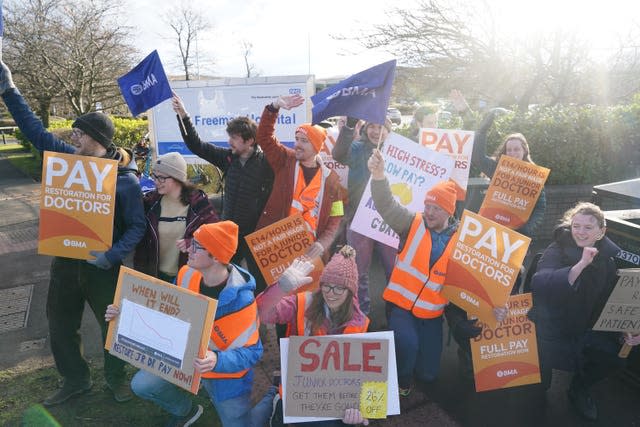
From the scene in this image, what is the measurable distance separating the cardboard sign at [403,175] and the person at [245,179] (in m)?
0.90

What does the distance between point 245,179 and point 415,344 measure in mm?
1960

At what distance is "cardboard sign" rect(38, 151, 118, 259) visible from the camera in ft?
10.5

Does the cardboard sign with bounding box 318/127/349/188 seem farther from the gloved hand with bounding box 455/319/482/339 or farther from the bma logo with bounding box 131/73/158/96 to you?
the gloved hand with bounding box 455/319/482/339

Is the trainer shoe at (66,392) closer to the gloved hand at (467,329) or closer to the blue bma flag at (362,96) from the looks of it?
the blue bma flag at (362,96)

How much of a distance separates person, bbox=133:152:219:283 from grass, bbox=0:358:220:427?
1.02 meters

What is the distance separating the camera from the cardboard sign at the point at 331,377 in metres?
2.59

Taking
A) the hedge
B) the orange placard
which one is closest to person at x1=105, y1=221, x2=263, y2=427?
the orange placard

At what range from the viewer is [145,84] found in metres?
4.38

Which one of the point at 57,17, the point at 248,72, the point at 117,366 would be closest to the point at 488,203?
the point at 117,366

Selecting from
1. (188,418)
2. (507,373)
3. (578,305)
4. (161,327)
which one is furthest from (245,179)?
(578,305)

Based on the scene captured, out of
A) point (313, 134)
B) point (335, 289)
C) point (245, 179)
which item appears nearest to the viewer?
point (335, 289)

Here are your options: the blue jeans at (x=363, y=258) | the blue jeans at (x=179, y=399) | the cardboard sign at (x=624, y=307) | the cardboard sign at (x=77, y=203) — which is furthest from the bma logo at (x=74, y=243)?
the cardboard sign at (x=624, y=307)

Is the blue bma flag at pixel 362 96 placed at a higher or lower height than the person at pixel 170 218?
higher

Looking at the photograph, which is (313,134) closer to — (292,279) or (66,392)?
(292,279)
